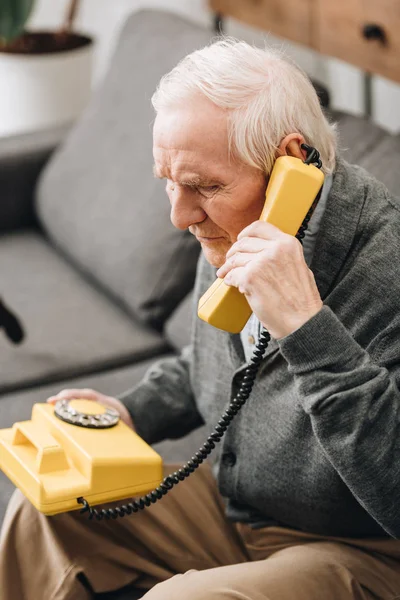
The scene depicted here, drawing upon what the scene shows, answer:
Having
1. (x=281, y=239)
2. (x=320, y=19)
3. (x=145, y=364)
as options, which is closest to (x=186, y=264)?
(x=145, y=364)

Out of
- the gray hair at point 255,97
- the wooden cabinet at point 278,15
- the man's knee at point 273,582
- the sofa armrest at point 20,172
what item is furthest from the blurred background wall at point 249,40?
the man's knee at point 273,582

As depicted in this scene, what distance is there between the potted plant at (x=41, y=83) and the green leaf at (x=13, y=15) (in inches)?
1.8

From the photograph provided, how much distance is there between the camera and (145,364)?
2.10 metres

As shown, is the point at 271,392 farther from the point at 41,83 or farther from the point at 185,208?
the point at 41,83

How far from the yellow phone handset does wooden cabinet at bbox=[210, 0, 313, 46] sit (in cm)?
132

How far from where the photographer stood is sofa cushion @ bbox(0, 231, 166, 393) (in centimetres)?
207

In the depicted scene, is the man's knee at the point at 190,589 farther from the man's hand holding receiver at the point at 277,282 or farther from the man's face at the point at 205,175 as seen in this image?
the man's face at the point at 205,175

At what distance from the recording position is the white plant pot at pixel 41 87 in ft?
9.98

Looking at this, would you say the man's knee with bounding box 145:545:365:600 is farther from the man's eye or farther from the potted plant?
the potted plant

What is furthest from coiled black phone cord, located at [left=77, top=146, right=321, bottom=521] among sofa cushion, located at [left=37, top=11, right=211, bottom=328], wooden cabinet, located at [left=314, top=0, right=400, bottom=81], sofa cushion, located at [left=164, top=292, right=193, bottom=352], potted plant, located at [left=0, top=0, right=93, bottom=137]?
potted plant, located at [left=0, top=0, right=93, bottom=137]

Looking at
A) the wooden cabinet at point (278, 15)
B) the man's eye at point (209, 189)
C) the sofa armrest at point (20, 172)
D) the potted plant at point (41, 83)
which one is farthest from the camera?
the potted plant at point (41, 83)

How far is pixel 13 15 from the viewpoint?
2887mm

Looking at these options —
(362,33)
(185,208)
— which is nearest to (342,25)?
(362,33)

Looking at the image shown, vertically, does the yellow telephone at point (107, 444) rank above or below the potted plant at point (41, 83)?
above
